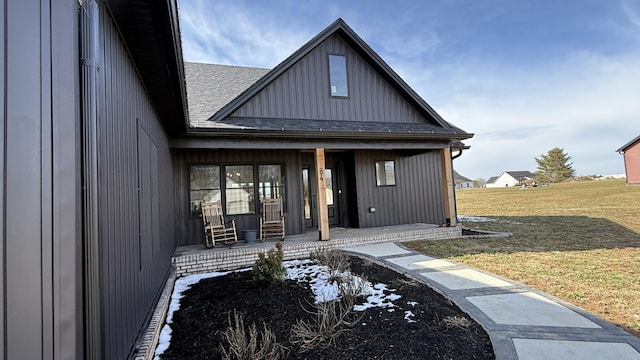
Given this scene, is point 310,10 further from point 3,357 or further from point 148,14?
point 3,357

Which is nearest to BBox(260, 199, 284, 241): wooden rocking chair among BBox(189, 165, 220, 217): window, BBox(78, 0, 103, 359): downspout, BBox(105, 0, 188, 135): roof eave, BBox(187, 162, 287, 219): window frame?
BBox(187, 162, 287, 219): window frame

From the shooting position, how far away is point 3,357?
3.01 ft

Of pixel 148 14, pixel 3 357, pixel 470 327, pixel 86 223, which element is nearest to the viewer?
pixel 3 357

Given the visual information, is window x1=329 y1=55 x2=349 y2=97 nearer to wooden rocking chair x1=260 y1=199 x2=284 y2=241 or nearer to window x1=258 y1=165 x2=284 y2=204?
window x1=258 y1=165 x2=284 y2=204

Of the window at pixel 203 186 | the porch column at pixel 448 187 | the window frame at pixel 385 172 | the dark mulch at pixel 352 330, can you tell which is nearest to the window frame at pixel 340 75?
the window frame at pixel 385 172

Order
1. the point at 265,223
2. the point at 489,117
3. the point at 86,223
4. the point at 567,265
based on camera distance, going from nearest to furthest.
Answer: the point at 86,223 < the point at 567,265 < the point at 265,223 < the point at 489,117

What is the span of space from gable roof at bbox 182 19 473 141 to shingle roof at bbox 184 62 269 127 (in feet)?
0.32

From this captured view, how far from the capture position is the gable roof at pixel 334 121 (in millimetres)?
5953

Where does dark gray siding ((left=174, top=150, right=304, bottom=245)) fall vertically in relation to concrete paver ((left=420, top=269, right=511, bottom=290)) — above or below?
above

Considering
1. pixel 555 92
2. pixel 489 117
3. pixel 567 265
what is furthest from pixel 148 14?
pixel 489 117

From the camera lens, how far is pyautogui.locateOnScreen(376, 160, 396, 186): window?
28.3 ft

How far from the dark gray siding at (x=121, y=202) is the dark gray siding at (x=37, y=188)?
13.7 inches

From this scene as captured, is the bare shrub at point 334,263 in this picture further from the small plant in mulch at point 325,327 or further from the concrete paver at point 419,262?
the concrete paver at point 419,262

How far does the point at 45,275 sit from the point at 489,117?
2473 centimetres
